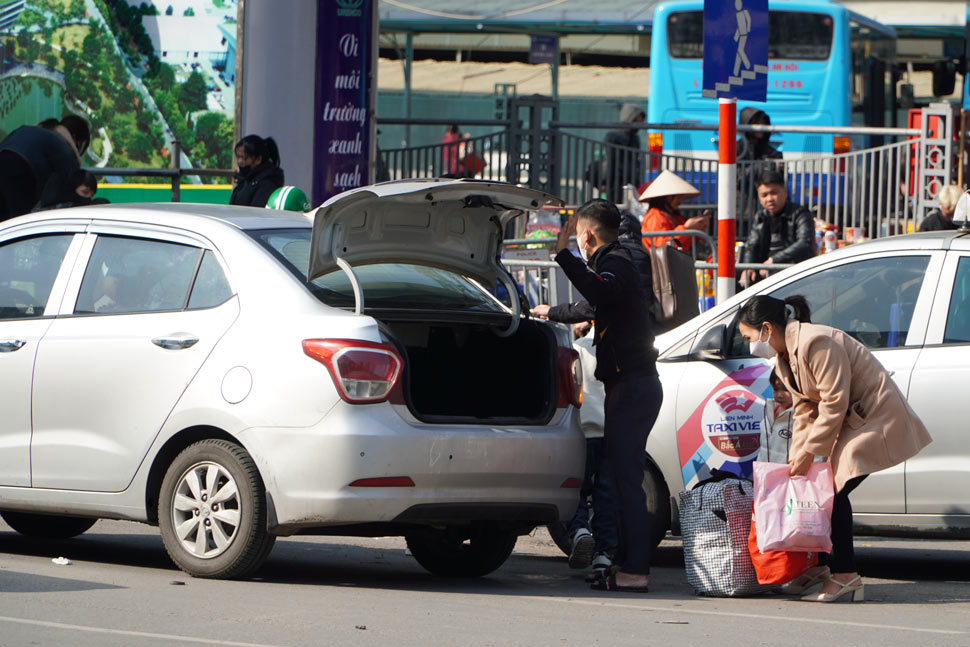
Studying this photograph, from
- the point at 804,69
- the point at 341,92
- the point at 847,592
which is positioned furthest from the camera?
the point at 804,69

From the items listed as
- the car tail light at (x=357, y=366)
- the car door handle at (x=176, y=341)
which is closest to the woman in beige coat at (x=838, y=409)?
the car tail light at (x=357, y=366)

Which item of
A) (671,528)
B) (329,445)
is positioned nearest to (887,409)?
(671,528)

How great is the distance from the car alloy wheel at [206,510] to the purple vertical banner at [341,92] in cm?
683

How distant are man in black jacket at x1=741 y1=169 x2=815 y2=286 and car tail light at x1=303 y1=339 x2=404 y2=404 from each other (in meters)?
5.50

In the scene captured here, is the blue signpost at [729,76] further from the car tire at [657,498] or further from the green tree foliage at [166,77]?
the green tree foliage at [166,77]

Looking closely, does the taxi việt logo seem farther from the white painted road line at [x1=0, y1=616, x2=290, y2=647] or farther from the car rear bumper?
the white painted road line at [x1=0, y1=616, x2=290, y2=647]

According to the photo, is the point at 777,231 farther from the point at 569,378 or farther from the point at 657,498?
the point at 569,378

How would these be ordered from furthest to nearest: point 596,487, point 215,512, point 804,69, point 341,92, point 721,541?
point 804,69, point 341,92, point 596,487, point 721,541, point 215,512

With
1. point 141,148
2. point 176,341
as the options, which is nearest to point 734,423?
point 176,341

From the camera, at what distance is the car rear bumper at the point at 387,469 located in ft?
22.5

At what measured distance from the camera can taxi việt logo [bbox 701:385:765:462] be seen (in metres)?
8.16

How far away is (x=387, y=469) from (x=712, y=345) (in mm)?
2172

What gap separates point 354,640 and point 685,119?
1926 cm

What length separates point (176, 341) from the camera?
286 inches
